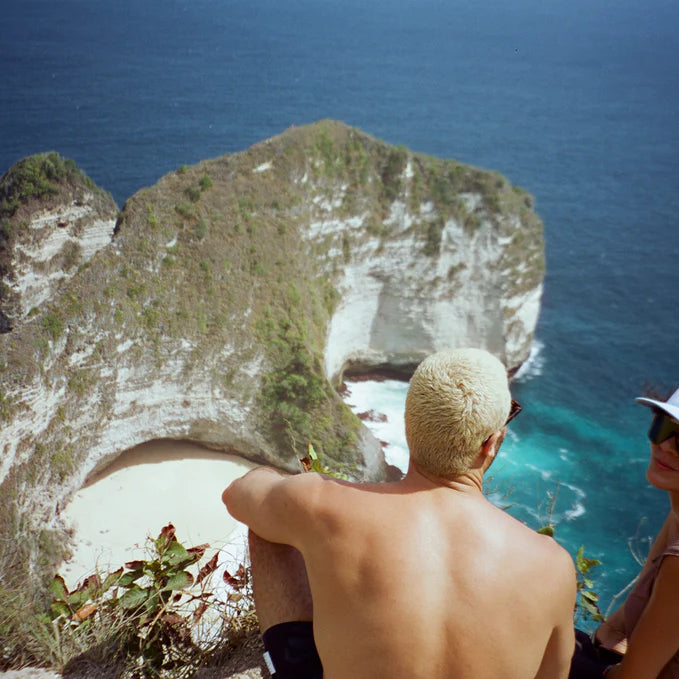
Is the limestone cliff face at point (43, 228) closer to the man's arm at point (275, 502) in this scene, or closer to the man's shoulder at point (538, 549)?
the man's arm at point (275, 502)

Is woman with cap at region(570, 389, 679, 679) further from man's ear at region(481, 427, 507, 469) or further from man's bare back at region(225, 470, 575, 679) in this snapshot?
man's ear at region(481, 427, 507, 469)

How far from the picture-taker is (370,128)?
12419cm

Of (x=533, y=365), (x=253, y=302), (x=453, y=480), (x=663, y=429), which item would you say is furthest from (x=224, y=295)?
(x=453, y=480)

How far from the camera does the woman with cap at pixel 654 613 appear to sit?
4586 millimetres

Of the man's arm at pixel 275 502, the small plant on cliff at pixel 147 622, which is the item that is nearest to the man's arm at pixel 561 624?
the man's arm at pixel 275 502

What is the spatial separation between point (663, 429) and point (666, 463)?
10.5 inches

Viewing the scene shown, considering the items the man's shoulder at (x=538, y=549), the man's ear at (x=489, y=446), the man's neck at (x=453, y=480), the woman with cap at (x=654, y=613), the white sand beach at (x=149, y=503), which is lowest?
the white sand beach at (x=149, y=503)

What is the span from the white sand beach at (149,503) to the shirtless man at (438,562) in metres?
25.0

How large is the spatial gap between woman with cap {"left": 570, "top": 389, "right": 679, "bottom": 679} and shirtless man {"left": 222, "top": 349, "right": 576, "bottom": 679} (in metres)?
0.57

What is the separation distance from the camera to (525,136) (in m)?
123

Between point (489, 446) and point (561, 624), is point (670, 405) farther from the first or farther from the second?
point (561, 624)

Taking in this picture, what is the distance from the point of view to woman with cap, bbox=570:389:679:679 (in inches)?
181

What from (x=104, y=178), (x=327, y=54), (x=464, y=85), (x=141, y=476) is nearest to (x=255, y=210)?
(x=141, y=476)

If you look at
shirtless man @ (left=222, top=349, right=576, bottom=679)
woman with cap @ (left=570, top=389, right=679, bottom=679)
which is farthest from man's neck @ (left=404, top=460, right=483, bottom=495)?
woman with cap @ (left=570, top=389, right=679, bottom=679)
